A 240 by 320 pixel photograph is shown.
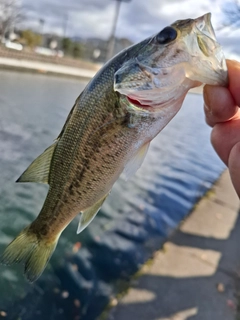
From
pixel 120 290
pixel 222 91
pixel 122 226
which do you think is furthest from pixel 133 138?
pixel 122 226

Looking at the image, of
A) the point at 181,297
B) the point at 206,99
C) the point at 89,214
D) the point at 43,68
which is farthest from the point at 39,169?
the point at 43,68

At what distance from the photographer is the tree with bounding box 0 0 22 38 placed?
43312mm

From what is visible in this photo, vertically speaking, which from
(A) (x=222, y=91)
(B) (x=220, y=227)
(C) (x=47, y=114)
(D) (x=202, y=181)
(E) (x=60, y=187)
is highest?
(A) (x=222, y=91)

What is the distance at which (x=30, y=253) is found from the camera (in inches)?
73.7

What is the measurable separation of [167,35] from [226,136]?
0.66 m

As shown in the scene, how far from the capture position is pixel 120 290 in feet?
13.1

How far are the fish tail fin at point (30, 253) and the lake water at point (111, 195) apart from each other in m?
2.39

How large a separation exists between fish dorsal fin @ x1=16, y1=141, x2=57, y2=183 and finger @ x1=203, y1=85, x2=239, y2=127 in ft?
2.85

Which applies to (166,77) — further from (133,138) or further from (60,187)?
(60,187)

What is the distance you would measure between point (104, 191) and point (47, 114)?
1253 centimetres

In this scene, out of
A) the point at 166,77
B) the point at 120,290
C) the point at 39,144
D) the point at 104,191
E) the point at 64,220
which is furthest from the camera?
the point at 39,144

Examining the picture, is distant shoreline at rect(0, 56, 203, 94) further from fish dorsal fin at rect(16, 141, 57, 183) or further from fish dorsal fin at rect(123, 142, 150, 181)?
fish dorsal fin at rect(123, 142, 150, 181)

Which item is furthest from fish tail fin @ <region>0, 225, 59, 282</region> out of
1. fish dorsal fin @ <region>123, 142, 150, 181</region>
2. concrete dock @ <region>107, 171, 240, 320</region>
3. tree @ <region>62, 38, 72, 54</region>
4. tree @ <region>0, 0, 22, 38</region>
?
tree @ <region>62, 38, 72, 54</region>

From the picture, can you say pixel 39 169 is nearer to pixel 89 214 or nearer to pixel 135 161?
pixel 89 214
